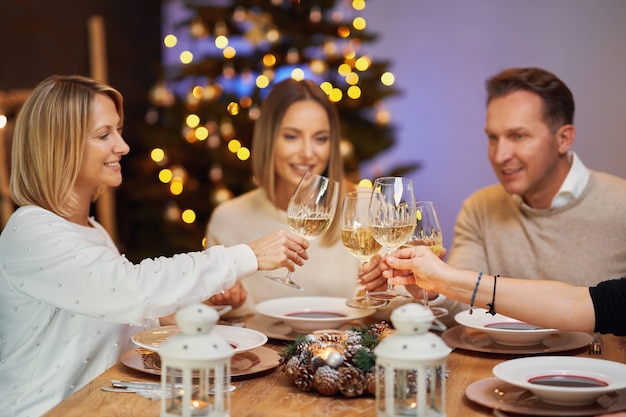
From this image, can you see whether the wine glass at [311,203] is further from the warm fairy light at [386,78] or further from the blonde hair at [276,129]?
the warm fairy light at [386,78]

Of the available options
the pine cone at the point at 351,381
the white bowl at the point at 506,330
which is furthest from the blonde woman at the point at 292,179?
the pine cone at the point at 351,381

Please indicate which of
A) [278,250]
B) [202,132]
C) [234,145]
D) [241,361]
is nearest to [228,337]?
[241,361]

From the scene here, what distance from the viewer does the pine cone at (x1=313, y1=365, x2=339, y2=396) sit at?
1671mm

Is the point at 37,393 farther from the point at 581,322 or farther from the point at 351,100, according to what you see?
the point at 351,100

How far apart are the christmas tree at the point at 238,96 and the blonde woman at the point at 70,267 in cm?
273

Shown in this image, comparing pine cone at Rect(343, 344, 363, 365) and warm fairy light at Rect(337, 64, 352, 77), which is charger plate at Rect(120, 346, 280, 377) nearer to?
pine cone at Rect(343, 344, 363, 365)

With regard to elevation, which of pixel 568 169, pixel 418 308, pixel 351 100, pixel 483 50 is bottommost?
pixel 418 308

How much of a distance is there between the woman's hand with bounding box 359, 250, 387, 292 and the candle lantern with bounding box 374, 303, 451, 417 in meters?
0.86

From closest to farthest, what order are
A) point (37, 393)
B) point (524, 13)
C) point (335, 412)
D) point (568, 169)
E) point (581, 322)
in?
1. point (335, 412)
2. point (581, 322)
3. point (37, 393)
4. point (568, 169)
5. point (524, 13)

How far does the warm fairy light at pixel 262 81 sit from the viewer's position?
5023 mm

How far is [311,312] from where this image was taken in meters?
2.44

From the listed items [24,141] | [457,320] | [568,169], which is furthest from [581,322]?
[24,141]

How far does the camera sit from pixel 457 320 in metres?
2.26

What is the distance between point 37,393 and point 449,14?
4.32 m
